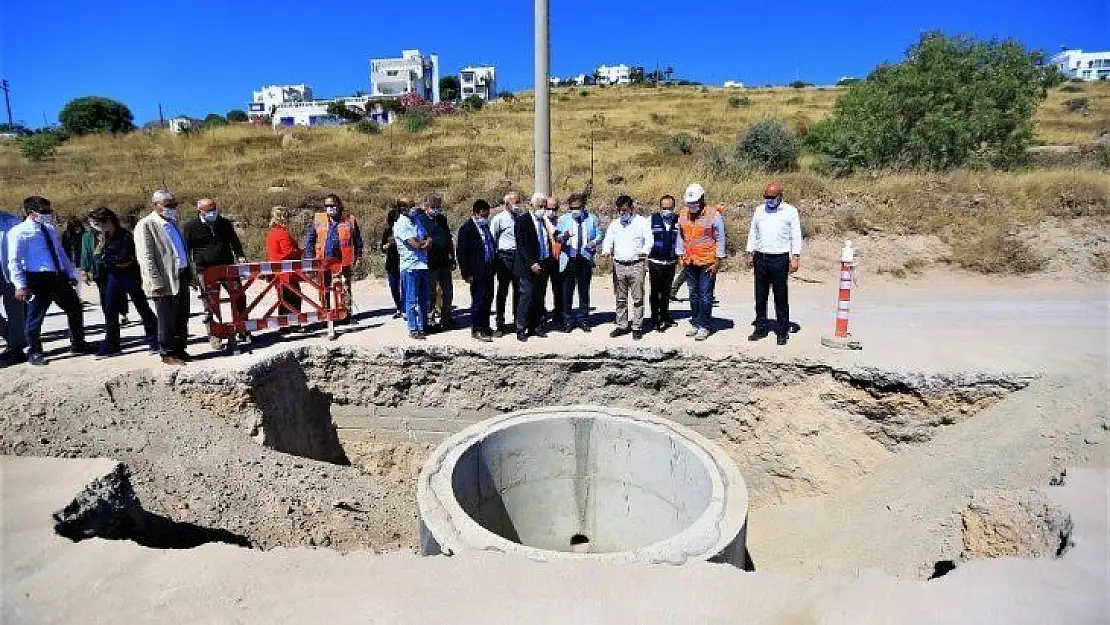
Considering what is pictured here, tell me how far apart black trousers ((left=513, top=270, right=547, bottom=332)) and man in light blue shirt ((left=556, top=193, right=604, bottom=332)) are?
393 millimetres

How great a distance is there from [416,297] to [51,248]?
3822 mm

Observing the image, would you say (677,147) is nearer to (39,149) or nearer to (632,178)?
(632,178)

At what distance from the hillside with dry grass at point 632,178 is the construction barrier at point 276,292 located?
4596 millimetres

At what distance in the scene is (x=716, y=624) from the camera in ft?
8.59

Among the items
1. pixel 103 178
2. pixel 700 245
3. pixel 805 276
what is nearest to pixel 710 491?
pixel 700 245

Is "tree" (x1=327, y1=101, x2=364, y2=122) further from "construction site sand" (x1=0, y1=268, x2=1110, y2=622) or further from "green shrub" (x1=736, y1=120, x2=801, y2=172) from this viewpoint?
"construction site sand" (x1=0, y1=268, x2=1110, y2=622)

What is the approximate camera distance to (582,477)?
6.53 meters

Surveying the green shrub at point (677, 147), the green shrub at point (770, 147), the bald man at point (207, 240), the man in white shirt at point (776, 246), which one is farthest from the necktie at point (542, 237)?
the green shrub at point (677, 147)

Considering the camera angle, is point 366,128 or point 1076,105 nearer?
point 366,128

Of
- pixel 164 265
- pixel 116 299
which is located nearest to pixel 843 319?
pixel 164 265

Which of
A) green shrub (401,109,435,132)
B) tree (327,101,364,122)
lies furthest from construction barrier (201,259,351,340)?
tree (327,101,364,122)

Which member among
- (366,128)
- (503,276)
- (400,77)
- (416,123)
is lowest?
(503,276)

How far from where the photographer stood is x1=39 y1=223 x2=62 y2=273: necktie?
6213 mm

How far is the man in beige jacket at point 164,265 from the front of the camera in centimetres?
598
